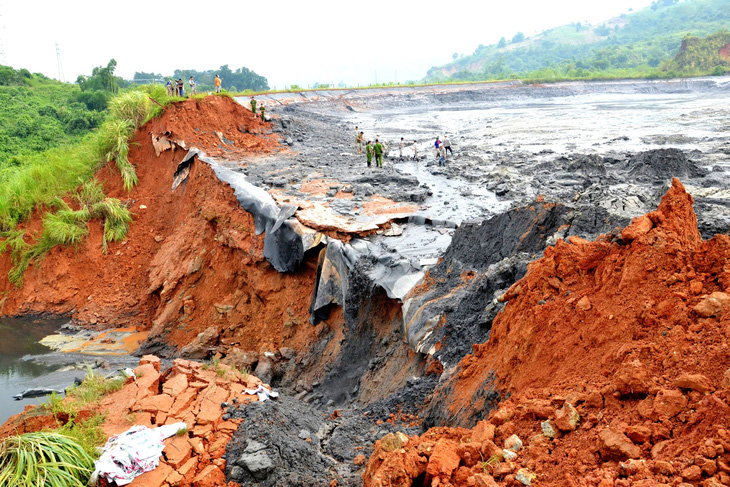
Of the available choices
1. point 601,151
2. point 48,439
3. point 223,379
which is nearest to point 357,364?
point 223,379

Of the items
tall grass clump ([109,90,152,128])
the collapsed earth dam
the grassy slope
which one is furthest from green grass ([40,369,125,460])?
the grassy slope

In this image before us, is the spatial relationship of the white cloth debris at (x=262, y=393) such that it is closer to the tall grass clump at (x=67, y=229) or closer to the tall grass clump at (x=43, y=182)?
the tall grass clump at (x=67, y=229)

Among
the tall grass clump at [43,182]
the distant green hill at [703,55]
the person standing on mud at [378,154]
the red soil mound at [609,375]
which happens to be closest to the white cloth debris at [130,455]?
the red soil mound at [609,375]

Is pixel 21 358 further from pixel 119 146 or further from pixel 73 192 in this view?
pixel 119 146

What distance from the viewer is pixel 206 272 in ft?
41.2

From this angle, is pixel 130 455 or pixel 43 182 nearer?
pixel 130 455

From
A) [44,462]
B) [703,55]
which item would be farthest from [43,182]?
[703,55]

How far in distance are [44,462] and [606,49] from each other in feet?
246

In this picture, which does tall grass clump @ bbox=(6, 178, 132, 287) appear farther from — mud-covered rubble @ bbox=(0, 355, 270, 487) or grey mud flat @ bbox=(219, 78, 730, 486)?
mud-covered rubble @ bbox=(0, 355, 270, 487)

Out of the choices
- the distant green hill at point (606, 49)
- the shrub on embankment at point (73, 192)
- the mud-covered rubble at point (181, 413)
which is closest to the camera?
the mud-covered rubble at point (181, 413)

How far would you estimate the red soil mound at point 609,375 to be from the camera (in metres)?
2.72

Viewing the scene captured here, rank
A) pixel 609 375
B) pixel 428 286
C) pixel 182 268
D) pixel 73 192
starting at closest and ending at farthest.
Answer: pixel 609 375, pixel 428 286, pixel 182 268, pixel 73 192

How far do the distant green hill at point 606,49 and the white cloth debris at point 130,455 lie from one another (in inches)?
1898

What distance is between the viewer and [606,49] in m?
64.4
